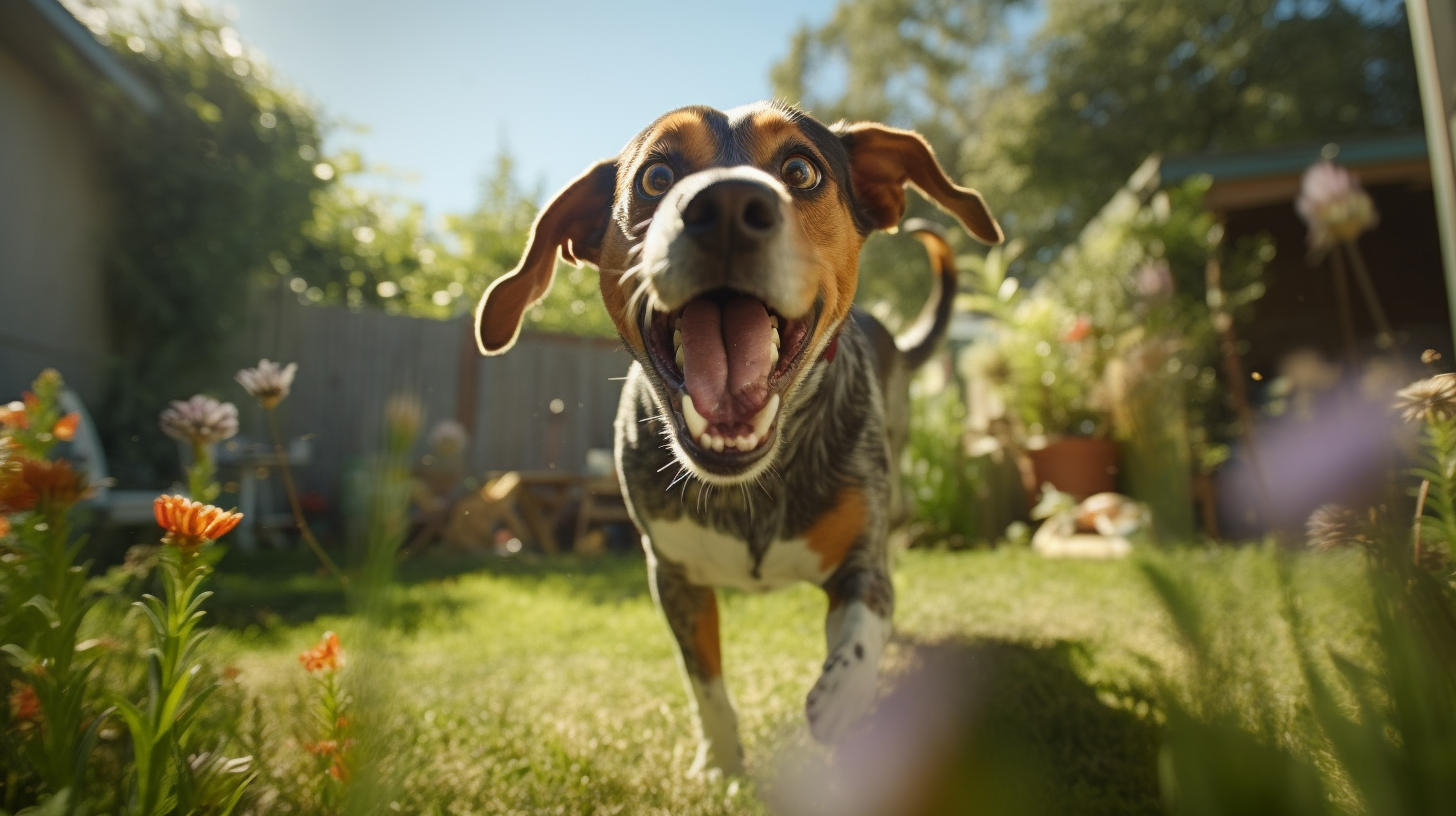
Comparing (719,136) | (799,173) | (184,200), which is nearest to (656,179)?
(719,136)

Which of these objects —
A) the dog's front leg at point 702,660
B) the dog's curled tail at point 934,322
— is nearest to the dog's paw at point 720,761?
the dog's front leg at point 702,660

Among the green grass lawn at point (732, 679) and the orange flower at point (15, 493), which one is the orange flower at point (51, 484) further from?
the green grass lawn at point (732, 679)

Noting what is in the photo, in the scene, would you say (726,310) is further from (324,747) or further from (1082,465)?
(1082,465)

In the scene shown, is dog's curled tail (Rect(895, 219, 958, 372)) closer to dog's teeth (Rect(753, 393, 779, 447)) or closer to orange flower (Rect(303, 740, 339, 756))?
dog's teeth (Rect(753, 393, 779, 447))

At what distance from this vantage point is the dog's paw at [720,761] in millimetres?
2021

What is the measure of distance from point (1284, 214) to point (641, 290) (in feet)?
32.2

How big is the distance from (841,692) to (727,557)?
19.6 inches

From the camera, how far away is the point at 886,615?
2.02m

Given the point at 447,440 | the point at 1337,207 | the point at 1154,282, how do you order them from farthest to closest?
1. the point at 447,440
2. the point at 1154,282
3. the point at 1337,207

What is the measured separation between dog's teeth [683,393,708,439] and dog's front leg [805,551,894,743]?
2.17 ft

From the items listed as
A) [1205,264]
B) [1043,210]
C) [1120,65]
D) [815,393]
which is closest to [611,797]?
[815,393]

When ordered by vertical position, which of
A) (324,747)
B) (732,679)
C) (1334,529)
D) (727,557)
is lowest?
(732,679)

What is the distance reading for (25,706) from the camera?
4.76 ft

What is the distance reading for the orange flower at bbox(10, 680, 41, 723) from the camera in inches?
57.1
